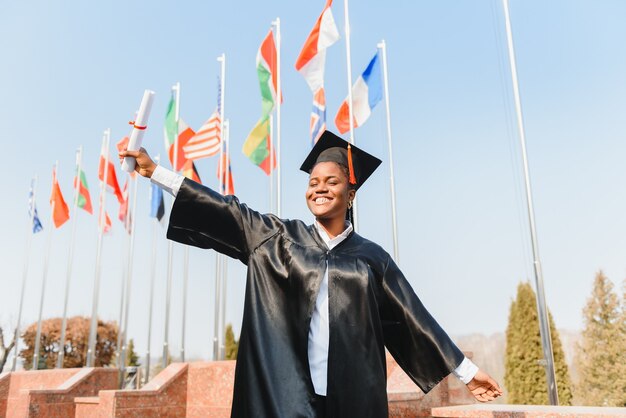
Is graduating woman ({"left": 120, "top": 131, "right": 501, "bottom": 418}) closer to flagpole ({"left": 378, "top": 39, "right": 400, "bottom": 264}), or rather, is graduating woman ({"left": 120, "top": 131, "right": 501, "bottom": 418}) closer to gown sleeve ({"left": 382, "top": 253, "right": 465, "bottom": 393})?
gown sleeve ({"left": 382, "top": 253, "right": 465, "bottom": 393})

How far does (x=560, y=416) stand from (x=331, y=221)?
2575 millimetres

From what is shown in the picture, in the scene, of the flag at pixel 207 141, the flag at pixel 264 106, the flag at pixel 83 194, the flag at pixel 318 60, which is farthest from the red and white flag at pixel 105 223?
the flag at pixel 318 60

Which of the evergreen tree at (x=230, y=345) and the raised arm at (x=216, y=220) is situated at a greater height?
the raised arm at (x=216, y=220)

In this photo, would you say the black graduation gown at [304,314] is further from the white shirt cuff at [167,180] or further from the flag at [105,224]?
the flag at [105,224]

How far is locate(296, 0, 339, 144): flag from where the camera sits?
474 inches

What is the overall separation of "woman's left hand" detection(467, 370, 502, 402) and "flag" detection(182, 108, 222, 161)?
38.4 feet

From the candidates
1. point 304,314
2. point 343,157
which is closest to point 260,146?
point 343,157

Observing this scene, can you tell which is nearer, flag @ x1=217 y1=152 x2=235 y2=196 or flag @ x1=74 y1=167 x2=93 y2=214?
flag @ x1=217 y1=152 x2=235 y2=196

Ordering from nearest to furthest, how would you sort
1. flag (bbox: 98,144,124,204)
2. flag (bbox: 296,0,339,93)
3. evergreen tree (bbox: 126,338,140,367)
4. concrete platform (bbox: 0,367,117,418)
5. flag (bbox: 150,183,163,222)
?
concrete platform (bbox: 0,367,117,418)
flag (bbox: 296,0,339,93)
flag (bbox: 150,183,163,222)
flag (bbox: 98,144,124,204)
evergreen tree (bbox: 126,338,140,367)

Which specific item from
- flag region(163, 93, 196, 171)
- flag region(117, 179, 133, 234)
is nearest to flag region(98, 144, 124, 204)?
flag region(117, 179, 133, 234)

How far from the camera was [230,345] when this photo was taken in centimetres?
2380

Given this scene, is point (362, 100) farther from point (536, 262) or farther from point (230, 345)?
point (230, 345)

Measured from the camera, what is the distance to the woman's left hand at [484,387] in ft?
10.0

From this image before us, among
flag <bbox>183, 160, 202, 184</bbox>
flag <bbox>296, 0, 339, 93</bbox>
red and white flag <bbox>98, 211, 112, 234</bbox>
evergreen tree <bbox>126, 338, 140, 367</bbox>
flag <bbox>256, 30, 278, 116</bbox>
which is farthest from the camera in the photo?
evergreen tree <bbox>126, 338, 140, 367</bbox>
